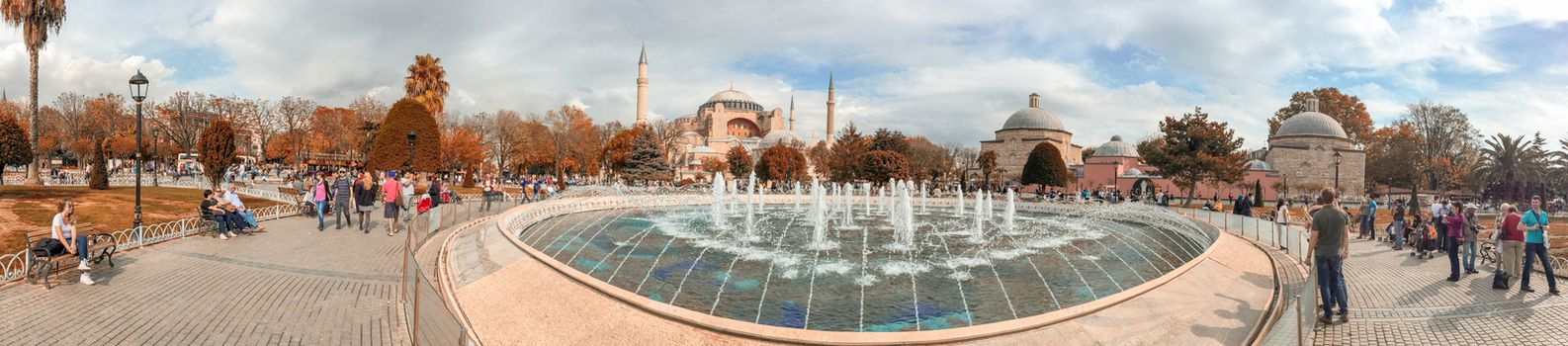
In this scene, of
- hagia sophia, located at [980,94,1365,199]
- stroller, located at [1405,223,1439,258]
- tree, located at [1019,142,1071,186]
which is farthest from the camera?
tree, located at [1019,142,1071,186]

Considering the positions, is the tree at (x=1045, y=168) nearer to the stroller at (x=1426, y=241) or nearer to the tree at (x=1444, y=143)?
the tree at (x=1444, y=143)

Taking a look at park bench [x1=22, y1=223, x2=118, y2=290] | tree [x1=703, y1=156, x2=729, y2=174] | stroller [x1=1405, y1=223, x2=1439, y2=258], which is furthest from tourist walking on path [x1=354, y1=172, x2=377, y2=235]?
tree [x1=703, y1=156, x2=729, y2=174]

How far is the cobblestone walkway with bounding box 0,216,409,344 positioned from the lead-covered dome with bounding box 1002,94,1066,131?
60246mm

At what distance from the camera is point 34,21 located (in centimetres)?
2147

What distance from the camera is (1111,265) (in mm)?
10914

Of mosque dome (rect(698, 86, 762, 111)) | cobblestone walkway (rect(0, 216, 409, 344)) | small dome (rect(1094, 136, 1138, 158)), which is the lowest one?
cobblestone walkway (rect(0, 216, 409, 344))

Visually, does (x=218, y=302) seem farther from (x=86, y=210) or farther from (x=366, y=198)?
(x=86, y=210)

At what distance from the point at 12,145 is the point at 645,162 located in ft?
92.4

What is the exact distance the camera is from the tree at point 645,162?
4378 centimetres

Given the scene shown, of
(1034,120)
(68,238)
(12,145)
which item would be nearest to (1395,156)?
(1034,120)

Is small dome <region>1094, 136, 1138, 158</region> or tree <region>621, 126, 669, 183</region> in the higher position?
small dome <region>1094, 136, 1138, 158</region>

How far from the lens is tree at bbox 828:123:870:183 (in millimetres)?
42606

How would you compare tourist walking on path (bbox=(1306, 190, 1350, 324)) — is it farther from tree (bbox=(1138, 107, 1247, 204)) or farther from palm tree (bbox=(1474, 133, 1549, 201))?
palm tree (bbox=(1474, 133, 1549, 201))

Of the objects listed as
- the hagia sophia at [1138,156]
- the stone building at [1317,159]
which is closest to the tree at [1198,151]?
the hagia sophia at [1138,156]
